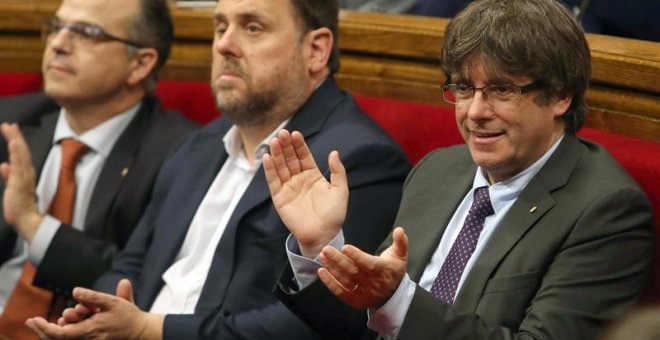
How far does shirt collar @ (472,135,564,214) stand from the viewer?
1708 millimetres

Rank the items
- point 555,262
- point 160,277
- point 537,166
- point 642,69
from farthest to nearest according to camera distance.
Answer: point 160,277
point 642,69
point 537,166
point 555,262

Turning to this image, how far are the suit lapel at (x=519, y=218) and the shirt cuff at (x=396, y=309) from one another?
0.41 feet

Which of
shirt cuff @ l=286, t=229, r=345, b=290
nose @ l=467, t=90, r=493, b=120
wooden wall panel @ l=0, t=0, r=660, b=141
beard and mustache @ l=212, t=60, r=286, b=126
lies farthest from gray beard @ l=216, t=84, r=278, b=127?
nose @ l=467, t=90, r=493, b=120

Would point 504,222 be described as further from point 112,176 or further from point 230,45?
point 112,176

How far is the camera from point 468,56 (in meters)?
1.69

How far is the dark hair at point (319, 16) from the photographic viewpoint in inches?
86.7

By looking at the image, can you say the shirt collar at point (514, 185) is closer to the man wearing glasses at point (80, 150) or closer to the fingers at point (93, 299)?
the fingers at point (93, 299)

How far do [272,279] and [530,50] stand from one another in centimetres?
61

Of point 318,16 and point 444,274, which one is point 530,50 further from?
point 318,16

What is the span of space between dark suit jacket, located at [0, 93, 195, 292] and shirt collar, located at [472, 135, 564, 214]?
95cm

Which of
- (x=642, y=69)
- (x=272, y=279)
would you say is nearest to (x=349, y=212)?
(x=272, y=279)

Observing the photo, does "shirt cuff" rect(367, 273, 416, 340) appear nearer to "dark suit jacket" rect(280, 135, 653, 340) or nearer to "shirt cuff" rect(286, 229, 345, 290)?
"dark suit jacket" rect(280, 135, 653, 340)

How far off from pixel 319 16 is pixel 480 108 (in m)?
0.60

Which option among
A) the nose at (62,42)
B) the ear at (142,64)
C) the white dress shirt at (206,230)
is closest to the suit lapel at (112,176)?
the ear at (142,64)
